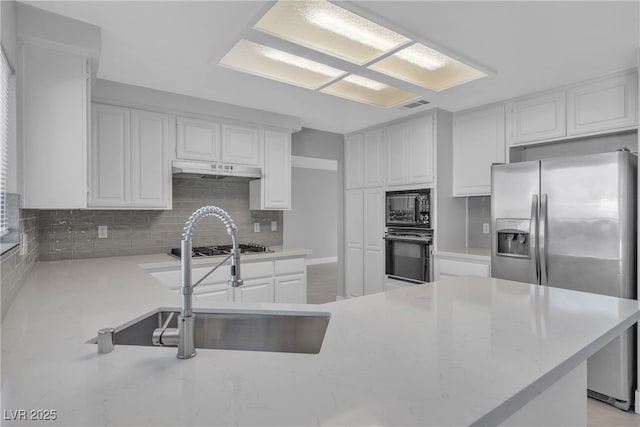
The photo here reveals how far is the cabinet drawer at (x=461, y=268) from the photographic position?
124 inches

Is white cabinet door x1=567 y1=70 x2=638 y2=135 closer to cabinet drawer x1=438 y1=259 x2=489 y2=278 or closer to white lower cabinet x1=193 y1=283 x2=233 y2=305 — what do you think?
cabinet drawer x1=438 y1=259 x2=489 y2=278

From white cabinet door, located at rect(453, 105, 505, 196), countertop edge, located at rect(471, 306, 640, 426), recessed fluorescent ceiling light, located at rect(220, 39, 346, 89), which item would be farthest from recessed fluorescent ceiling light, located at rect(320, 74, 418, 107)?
countertop edge, located at rect(471, 306, 640, 426)

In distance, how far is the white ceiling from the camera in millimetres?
1804

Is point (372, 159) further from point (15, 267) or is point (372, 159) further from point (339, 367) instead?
point (339, 367)

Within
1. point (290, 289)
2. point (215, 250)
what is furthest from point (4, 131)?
point (290, 289)

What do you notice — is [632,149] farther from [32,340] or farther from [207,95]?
[32,340]

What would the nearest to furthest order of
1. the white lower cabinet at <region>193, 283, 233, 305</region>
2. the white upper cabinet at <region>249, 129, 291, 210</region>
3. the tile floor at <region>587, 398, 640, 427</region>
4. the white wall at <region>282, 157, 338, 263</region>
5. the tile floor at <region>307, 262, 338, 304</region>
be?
1. the tile floor at <region>587, 398, 640, 427</region>
2. the white lower cabinet at <region>193, 283, 233, 305</region>
3. the white upper cabinet at <region>249, 129, 291, 210</region>
4. the tile floor at <region>307, 262, 338, 304</region>
5. the white wall at <region>282, 157, 338, 263</region>

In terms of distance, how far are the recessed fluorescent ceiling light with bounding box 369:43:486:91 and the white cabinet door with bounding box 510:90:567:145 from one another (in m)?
0.75

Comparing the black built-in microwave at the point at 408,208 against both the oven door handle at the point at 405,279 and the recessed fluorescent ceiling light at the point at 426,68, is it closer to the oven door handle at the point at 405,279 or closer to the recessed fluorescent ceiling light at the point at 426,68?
the oven door handle at the point at 405,279

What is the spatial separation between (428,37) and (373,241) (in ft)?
8.80

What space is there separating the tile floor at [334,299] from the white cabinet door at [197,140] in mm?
2505

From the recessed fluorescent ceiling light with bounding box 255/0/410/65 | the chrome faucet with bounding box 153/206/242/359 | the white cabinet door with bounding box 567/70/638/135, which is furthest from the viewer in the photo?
the white cabinet door with bounding box 567/70/638/135

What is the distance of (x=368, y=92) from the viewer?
313 cm

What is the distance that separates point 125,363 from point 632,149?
11.7 ft
